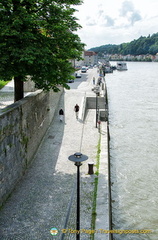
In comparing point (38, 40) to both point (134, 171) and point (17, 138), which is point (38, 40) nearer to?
point (17, 138)

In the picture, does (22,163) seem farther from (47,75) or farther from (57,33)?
(57,33)

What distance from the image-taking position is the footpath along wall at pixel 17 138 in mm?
11706

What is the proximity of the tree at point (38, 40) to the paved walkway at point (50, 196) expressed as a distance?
193 inches

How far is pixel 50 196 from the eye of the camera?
12.5 metres

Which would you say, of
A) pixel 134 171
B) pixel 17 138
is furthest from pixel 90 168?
pixel 134 171

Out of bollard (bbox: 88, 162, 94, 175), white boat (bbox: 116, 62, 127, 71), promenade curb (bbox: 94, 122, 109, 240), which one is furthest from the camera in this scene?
white boat (bbox: 116, 62, 127, 71)

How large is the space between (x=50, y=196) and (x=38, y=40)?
8.74 m

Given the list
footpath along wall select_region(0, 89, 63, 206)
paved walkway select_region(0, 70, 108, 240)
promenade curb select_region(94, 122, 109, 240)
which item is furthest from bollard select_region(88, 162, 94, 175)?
footpath along wall select_region(0, 89, 63, 206)

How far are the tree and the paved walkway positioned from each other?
490 centimetres

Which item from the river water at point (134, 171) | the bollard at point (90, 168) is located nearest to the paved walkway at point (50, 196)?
the bollard at point (90, 168)

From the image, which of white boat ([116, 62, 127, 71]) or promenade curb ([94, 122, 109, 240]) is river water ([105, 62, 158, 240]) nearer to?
promenade curb ([94, 122, 109, 240])

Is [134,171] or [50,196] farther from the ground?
[50,196]

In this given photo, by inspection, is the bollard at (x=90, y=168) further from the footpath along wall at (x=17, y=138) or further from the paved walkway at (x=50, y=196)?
the footpath along wall at (x=17, y=138)

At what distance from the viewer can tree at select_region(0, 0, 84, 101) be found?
1355 centimetres
